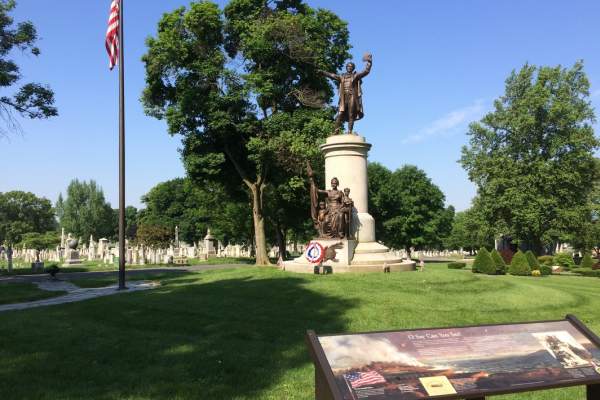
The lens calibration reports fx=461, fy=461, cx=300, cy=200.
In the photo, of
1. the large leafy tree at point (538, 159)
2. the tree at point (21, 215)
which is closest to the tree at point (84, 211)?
the tree at point (21, 215)

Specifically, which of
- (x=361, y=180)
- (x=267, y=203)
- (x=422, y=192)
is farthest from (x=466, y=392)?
(x=422, y=192)

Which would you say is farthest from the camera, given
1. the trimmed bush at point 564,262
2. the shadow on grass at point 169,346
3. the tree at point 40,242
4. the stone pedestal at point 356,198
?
the tree at point 40,242

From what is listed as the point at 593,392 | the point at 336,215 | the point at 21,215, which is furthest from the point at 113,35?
the point at 21,215

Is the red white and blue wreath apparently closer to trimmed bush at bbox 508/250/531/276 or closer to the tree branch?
the tree branch

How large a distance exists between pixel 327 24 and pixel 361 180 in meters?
13.9

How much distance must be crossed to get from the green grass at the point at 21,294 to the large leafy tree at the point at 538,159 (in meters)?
32.0

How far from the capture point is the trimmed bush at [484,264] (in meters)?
25.2

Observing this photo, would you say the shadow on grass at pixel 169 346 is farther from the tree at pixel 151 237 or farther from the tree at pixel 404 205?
the tree at pixel 151 237

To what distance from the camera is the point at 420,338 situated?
14.3ft

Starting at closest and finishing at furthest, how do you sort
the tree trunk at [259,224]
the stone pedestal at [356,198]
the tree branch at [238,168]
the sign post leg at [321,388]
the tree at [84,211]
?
the sign post leg at [321,388] → the stone pedestal at [356,198] → the tree branch at [238,168] → the tree trunk at [259,224] → the tree at [84,211]

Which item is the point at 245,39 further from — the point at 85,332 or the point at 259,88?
the point at 85,332

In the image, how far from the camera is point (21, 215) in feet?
283

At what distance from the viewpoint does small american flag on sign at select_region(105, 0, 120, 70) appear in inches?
675

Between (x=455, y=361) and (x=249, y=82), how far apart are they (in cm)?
2390
